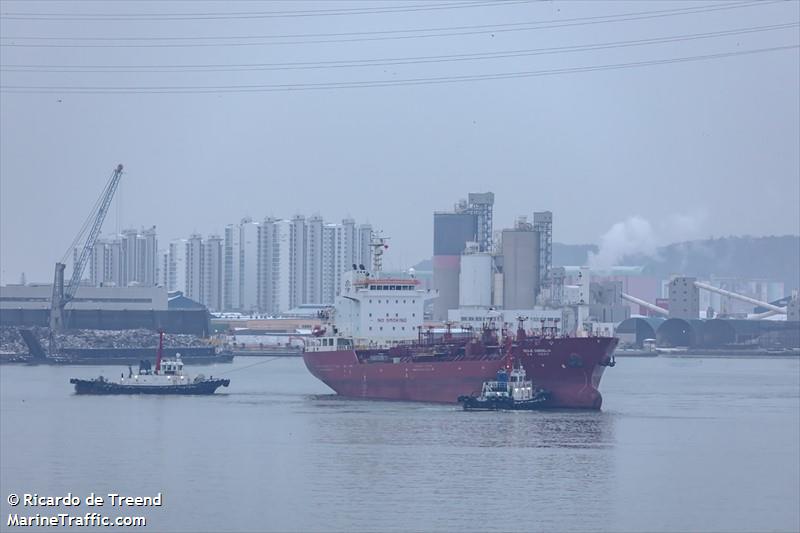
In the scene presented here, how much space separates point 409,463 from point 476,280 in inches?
1941

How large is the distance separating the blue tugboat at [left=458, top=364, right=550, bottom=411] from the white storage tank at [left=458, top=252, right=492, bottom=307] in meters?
38.3

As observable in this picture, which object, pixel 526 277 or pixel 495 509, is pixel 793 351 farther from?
pixel 495 509

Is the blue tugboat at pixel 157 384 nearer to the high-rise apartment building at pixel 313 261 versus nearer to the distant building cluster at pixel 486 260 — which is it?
the distant building cluster at pixel 486 260

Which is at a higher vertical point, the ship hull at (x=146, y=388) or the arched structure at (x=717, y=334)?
the arched structure at (x=717, y=334)

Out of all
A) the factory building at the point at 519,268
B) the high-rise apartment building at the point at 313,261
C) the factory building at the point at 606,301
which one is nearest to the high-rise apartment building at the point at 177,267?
the high-rise apartment building at the point at 313,261

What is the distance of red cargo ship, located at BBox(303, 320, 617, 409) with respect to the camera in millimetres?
35656

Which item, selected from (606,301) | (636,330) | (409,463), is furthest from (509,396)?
(636,330)

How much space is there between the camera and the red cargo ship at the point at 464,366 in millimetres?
35656

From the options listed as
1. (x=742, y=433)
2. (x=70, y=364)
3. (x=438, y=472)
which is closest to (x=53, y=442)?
(x=438, y=472)

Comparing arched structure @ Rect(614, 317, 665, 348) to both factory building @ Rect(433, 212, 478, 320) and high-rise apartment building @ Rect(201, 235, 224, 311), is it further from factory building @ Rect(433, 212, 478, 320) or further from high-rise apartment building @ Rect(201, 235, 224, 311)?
high-rise apartment building @ Rect(201, 235, 224, 311)

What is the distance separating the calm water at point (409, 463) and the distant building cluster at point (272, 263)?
87.2 metres

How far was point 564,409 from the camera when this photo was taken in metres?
35.9

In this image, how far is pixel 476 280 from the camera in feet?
244

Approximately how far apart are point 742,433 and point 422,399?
982cm
